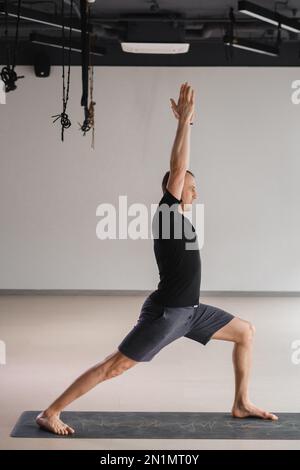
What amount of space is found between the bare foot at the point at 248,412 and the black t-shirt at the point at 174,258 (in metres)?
0.75

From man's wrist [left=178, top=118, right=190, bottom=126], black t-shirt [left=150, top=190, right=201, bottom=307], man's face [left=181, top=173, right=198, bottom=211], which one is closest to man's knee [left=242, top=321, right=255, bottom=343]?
black t-shirt [left=150, top=190, right=201, bottom=307]

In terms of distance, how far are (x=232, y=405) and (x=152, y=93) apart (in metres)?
5.93

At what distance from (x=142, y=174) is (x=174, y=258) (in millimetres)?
6151

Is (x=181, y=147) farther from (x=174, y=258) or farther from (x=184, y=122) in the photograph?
(x=174, y=258)

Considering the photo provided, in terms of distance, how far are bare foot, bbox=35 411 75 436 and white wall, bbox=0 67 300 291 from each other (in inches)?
238

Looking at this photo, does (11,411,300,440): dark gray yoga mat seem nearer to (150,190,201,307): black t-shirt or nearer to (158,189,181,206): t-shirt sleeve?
(150,190,201,307): black t-shirt

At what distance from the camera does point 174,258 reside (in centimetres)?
430

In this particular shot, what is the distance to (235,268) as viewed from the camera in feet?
34.3

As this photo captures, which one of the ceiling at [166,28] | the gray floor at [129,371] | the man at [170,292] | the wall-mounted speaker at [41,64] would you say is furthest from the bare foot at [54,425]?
the wall-mounted speaker at [41,64]

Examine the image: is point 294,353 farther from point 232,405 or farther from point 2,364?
point 2,364

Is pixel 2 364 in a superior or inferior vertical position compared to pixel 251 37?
inferior

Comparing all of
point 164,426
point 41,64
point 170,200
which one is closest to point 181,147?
point 170,200
